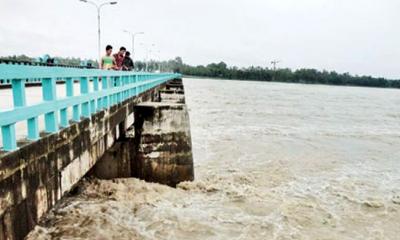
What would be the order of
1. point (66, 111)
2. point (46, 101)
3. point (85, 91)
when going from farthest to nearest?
→ point (85, 91) < point (66, 111) < point (46, 101)

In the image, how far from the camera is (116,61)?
1388 centimetres

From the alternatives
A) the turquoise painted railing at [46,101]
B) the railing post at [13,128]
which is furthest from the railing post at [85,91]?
the railing post at [13,128]

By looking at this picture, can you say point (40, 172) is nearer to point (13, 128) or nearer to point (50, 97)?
point (13, 128)

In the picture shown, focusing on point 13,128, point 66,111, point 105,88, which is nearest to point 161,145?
→ point 105,88

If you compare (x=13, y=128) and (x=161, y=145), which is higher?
(x=13, y=128)

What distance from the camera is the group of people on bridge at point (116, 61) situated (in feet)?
38.7

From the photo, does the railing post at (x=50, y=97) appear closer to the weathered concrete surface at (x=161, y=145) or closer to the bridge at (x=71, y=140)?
the bridge at (x=71, y=140)

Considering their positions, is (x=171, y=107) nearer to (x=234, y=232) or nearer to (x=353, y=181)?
(x=234, y=232)

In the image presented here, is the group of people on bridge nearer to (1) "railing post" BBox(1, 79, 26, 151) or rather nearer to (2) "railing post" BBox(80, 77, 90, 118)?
(2) "railing post" BBox(80, 77, 90, 118)

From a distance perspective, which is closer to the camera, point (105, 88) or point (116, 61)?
point (105, 88)

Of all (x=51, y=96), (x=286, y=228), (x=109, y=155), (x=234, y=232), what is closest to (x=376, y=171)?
(x=286, y=228)

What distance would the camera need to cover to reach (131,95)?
11.2m

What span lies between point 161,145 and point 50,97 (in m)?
5.21

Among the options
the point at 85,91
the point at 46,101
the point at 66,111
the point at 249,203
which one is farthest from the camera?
the point at 249,203
